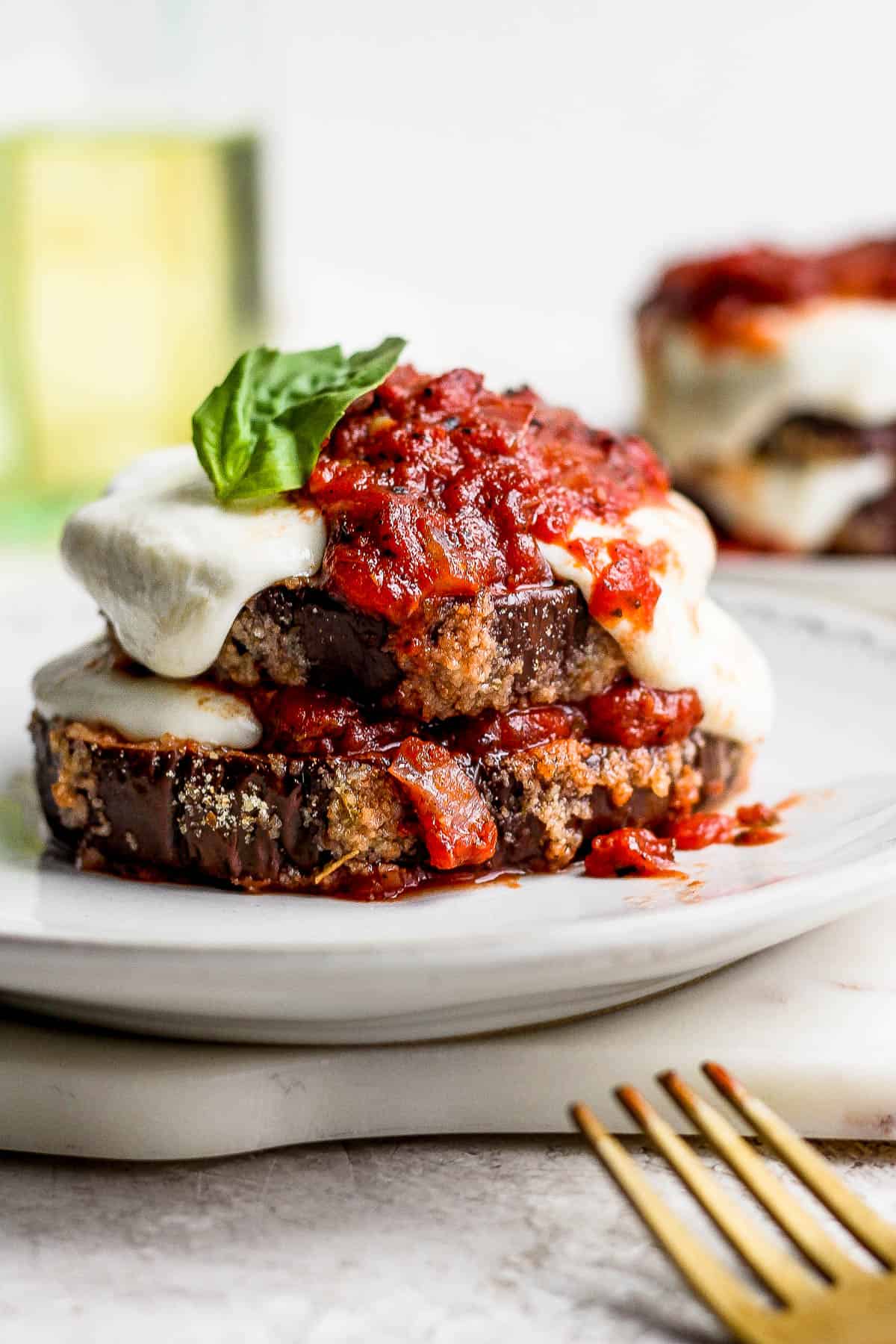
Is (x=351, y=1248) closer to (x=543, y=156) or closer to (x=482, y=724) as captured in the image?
(x=482, y=724)

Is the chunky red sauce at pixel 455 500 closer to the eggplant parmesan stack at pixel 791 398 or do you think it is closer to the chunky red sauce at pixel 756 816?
the chunky red sauce at pixel 756 816

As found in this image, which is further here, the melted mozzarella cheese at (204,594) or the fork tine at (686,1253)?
the melted mozzarella cheese at (204,594)

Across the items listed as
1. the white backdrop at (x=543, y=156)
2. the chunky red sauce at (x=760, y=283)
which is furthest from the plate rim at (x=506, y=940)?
the white backdrop at (x=543, y=156)

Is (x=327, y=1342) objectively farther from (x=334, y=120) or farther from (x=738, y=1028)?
(x=334, y=120)

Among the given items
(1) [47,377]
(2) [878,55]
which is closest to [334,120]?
(2) [878,55]

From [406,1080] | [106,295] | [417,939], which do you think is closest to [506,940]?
[417,939]
